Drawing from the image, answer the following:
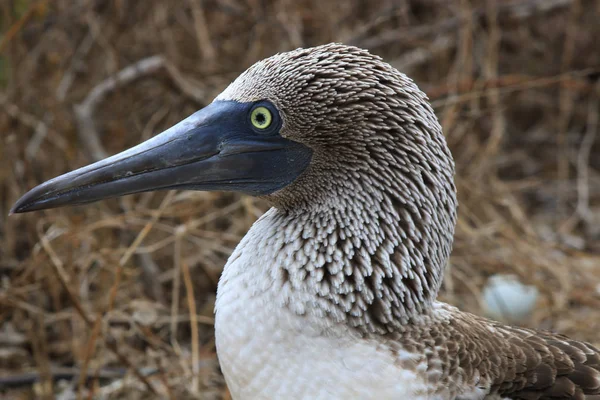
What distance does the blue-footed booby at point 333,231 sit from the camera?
7.27ft

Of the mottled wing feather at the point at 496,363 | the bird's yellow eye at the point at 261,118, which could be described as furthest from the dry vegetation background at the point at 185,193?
the mottled wing feather at the point at 496,363

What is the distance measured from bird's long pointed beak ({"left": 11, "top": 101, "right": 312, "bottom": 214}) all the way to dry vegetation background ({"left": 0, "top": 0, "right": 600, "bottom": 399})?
101 centimetres

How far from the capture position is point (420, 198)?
7.72 ft

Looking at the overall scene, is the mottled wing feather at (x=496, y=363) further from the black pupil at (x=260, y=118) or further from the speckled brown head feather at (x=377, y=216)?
the black pupil at (x=260, y=118)

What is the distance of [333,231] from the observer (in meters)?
2.32

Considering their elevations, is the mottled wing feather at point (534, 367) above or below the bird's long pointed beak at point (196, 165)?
below

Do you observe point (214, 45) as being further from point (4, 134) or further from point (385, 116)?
point (385, 116)

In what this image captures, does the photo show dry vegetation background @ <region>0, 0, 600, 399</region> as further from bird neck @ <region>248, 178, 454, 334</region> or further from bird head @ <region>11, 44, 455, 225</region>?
bird neck @ <region>248, 178, 454, 334</region>

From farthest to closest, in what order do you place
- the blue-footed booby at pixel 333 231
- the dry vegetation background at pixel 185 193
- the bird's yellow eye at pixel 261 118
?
the dry vegetation background at pixel 185 193, the bird's yellow eye at pixel 261 118, the blue-footed booby at pixel 333 231

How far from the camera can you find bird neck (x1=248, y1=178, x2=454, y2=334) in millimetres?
2258

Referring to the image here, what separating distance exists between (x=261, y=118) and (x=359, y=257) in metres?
0.49

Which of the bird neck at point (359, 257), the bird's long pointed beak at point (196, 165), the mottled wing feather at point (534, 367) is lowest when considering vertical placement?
the mottled wing feather at point (534, 367)

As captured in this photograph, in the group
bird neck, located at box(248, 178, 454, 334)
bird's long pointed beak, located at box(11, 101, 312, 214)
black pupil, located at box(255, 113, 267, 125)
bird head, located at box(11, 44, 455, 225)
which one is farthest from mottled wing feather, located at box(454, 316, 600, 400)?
black pupil, located at box(255, 113, 267, 125)

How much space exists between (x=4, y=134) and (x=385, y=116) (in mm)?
2776
